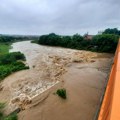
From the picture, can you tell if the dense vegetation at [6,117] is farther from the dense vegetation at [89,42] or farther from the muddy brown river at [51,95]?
the dense vegetation at [89,42]

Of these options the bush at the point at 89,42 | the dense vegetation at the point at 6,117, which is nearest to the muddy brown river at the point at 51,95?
the dense vegetation at the point at 6,117

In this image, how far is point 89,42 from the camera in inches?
1184

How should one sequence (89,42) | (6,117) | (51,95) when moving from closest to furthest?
(6,117), (51,95), (89,42)

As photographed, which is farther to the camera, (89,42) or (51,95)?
(89,42)

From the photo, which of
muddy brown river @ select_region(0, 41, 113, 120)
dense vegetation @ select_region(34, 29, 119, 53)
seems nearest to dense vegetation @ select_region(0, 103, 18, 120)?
muddy brown river @ select_region(0, 41, 113, 120)

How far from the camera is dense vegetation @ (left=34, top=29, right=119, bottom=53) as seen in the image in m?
25.7

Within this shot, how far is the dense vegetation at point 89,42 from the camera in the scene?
25.7 metres

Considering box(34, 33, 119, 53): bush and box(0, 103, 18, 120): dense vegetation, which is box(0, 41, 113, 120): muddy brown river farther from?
box(34, 33, 119, 53): bush

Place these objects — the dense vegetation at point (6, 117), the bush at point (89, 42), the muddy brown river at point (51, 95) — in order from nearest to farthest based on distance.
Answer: the dense vegetation at point (6, 117) → the muddy brown river at point (51, 95) → the bush at point (89, 42)

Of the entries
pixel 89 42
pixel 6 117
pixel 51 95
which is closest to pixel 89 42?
pixel 89 42

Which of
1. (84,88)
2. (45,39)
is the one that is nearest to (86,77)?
(84,88)

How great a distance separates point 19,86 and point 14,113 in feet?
10.5

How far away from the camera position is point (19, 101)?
27.7 ft

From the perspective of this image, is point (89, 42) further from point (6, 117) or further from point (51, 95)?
point (6, 117)
